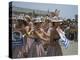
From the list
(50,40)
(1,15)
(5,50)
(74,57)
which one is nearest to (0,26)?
(1,15)

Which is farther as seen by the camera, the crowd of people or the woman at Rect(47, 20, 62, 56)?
the woman at Rect(47, 20, 62, 56)

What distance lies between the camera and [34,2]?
172 cm

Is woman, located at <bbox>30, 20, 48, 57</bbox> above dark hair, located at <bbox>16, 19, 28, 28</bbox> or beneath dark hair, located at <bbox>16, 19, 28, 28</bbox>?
beneath

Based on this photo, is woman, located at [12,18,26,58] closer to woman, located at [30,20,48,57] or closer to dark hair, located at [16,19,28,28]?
dark hair, located at [16,19,28,28]

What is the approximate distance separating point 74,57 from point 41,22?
1.60ft

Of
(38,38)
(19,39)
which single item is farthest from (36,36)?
(19,39)

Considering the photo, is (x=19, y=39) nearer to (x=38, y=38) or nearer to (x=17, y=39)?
(x=17, y=39)

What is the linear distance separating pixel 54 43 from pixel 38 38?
0.17 metres

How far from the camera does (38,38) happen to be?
1708 mm

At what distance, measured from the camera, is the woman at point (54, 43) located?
1748 mm

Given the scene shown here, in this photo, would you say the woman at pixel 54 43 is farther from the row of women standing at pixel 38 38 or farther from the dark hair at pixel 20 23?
the dark hair at pixel 20 23

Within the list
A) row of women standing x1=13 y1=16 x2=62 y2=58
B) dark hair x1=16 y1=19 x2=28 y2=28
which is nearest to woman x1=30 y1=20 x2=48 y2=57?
row of women standing x1=13 y1=16 x2=62 y2=58

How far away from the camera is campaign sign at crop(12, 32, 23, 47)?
1633 mm

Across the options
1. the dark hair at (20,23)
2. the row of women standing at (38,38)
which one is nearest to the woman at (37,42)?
the row of women standing at (38,38)
